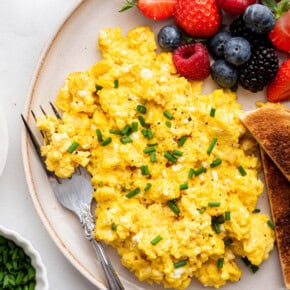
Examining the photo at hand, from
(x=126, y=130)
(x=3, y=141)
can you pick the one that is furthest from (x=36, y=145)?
(x=126, y=130)

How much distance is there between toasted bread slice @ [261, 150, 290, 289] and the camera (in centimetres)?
349

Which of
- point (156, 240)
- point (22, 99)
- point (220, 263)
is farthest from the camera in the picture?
point (22, 99)

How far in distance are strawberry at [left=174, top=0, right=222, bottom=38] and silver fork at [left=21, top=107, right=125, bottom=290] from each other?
0.68 metres

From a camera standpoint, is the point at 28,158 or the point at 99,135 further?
the point at 28,158

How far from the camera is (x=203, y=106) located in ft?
11.1

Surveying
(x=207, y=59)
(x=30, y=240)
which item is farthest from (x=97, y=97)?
(x=30, y=240)

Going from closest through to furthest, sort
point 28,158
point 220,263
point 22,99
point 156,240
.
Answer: point 156,240 < point 220,263 < point 28,158 < point 22,99

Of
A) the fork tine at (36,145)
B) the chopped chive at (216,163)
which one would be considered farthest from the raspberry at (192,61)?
the fork tine at (36,145)

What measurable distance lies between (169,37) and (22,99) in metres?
0.74

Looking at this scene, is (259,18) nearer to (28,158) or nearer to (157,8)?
(157,8)

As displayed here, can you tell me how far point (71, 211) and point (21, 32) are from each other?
85 centimetres

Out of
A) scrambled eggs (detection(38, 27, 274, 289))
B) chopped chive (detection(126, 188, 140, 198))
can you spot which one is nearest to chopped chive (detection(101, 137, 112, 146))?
scrambled eggs (detection(38, 27, 274, 289))

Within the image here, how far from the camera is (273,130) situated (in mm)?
3447

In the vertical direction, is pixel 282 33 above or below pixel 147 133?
above
